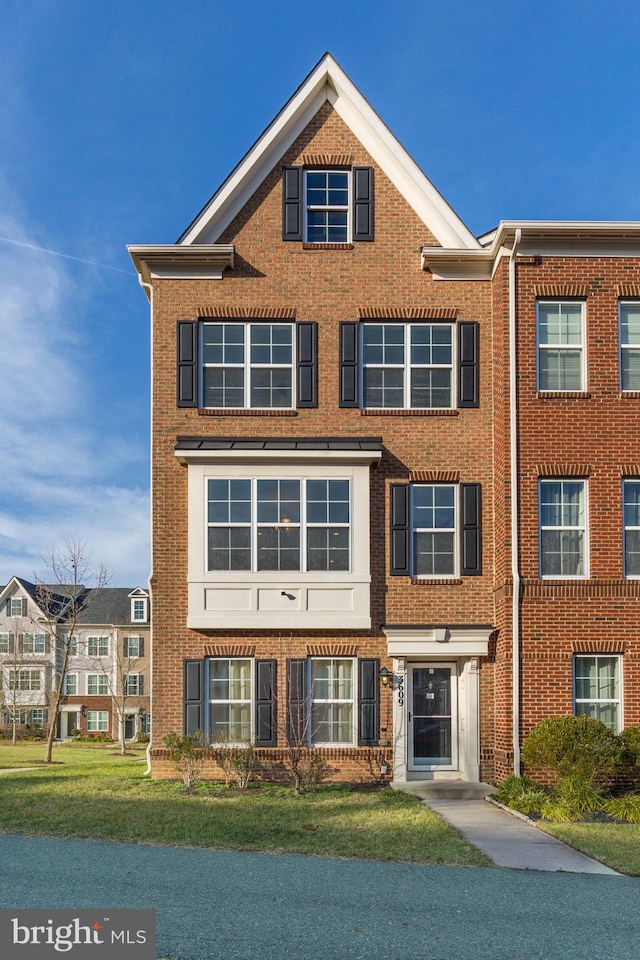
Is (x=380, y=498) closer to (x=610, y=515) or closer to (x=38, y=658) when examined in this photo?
(x=610, y=515)

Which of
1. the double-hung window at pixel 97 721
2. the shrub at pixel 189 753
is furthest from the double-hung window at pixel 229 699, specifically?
the double-hung window at pixel 97 721

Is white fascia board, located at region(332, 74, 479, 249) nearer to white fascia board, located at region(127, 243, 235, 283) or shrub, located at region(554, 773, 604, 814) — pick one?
white fascia board, located at region(127, 243, 235, 283)

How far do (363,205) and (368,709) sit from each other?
961 centimetres

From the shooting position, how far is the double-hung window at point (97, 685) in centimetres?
5544

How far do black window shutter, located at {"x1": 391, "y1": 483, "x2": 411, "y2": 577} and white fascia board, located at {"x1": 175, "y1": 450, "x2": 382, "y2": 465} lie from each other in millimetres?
848

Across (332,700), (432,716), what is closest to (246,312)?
(332,700)

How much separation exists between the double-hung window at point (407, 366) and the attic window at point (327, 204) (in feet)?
6.59

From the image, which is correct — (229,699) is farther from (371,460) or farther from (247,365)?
(247,365)

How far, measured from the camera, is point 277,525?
17.3 meters

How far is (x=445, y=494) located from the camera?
58.6 ft

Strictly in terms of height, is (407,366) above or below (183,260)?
below

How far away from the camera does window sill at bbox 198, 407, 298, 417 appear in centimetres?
1772

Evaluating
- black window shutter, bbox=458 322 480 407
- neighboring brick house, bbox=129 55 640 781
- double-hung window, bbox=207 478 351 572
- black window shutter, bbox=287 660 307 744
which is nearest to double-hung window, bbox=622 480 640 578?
neighboring brick house, bbox=129 55 640 781

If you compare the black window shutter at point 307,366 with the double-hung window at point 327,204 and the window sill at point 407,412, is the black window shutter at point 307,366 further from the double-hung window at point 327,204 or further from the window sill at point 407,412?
the double-hung window at point 327,204
